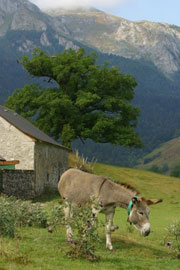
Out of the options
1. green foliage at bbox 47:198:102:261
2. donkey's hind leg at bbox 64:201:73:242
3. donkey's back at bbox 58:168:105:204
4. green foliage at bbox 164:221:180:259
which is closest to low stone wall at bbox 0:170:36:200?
donkey's back at bbox 58:168:105:204

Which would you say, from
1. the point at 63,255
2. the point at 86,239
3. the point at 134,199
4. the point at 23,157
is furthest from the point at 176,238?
the point at 23,157

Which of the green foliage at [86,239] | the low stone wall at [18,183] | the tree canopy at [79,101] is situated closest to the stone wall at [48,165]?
the low stone wall at [18,183]

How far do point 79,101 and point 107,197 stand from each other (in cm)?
4136

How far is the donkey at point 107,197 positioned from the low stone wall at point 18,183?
64.4ft

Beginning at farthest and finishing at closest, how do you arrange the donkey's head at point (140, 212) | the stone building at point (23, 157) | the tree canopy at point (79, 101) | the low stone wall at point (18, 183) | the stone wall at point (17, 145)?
the tree canopy at point (79, 101) < the stone wall at point (17, 145) < the stone building at point (23, 157) < the low stone wall at point (18, 183) < the donkey's head at point (140, 212)

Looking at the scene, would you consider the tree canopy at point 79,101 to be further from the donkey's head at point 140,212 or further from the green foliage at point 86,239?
the green foliage at point 86,239

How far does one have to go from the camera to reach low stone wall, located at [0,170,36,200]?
3209 cm

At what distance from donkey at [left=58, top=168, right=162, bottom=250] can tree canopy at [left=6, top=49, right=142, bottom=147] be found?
3990cm

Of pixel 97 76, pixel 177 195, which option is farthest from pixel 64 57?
pixel 177 195

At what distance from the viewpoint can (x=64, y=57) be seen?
5772cm

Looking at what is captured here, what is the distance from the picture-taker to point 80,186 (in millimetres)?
12922

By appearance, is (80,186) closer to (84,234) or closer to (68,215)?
(68,215)

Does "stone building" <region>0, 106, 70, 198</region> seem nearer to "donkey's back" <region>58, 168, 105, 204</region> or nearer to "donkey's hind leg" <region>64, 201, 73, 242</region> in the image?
"donkey's back" <region>58, 168, 105, 204</region>

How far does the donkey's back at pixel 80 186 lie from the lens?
41.7 feet
